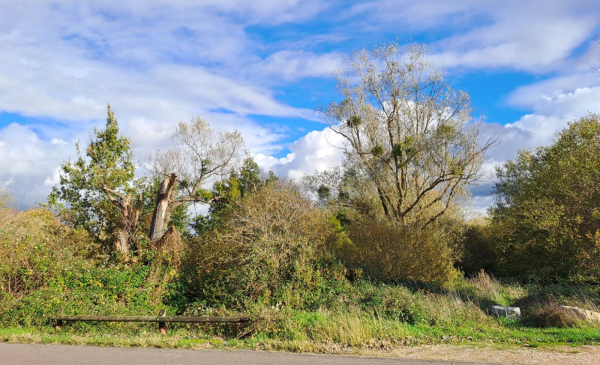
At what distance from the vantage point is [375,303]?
40.8 feet

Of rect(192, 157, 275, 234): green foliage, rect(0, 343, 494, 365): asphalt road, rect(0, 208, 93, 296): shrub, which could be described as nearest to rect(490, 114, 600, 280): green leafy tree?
rect(0, 343, 494, 365): asphalt road

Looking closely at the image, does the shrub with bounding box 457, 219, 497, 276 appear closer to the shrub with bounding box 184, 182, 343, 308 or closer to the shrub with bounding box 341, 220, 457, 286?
the shrub with bounding box 341, 220, 457, 286

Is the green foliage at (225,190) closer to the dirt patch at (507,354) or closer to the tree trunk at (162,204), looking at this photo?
the tree trunk at (162,204)

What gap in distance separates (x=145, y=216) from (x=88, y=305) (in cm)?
1161

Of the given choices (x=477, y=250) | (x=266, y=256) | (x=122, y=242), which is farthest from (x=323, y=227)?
(x=477, y=250)

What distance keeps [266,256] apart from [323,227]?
3.42 m

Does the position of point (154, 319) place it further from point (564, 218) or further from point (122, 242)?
point (564, 218)

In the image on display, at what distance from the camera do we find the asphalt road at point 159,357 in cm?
773

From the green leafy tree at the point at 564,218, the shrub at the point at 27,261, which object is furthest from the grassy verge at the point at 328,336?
the green leafy tree at the point at 564,218

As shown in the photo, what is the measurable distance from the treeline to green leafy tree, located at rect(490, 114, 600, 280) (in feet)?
0.24

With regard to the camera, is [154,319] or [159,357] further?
[154,319]

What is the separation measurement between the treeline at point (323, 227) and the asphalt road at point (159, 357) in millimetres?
4351

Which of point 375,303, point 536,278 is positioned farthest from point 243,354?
point 536,278

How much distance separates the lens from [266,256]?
45.8ft
